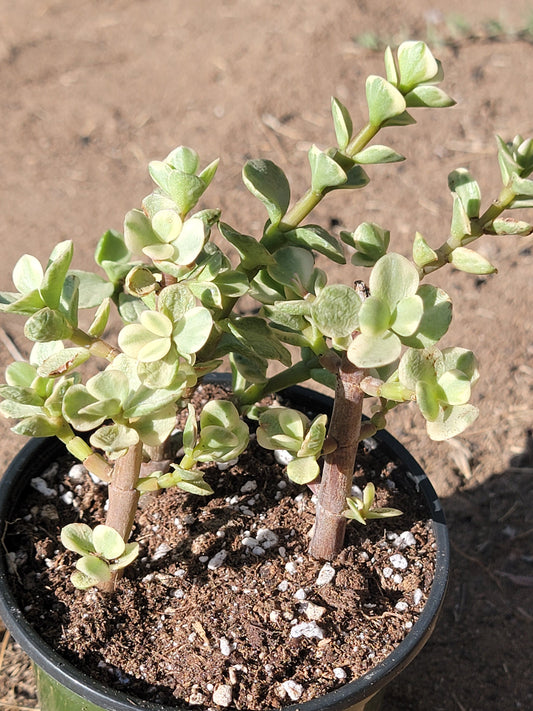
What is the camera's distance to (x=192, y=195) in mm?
879

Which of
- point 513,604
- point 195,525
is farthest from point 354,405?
point 513,604

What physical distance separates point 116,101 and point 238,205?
0.69 meters

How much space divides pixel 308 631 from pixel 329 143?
196 cm

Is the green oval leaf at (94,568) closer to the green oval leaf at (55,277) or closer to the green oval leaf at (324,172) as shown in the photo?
the green oval leaf at (55,277)

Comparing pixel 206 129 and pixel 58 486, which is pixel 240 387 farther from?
pixel 206 129

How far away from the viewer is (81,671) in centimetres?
100

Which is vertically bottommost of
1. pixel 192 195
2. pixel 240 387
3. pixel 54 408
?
pixel 240 387

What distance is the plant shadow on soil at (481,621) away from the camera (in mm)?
1495

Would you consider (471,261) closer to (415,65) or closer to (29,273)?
(415,65)

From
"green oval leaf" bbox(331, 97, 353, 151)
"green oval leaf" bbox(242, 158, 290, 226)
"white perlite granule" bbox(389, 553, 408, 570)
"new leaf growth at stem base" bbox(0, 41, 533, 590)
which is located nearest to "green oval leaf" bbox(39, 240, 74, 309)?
"new leaf growth at stem base" bbox(0, 41, 533, 590)

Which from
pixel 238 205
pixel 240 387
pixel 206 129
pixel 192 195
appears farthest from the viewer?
pixel 206 129

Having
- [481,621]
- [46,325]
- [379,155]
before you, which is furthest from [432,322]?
[481,621]

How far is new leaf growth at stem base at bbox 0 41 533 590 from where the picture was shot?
0.84 metres

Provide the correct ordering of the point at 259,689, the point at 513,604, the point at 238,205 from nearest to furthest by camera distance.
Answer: the point at 259,689
the point at 513,604
the point at 238,205
